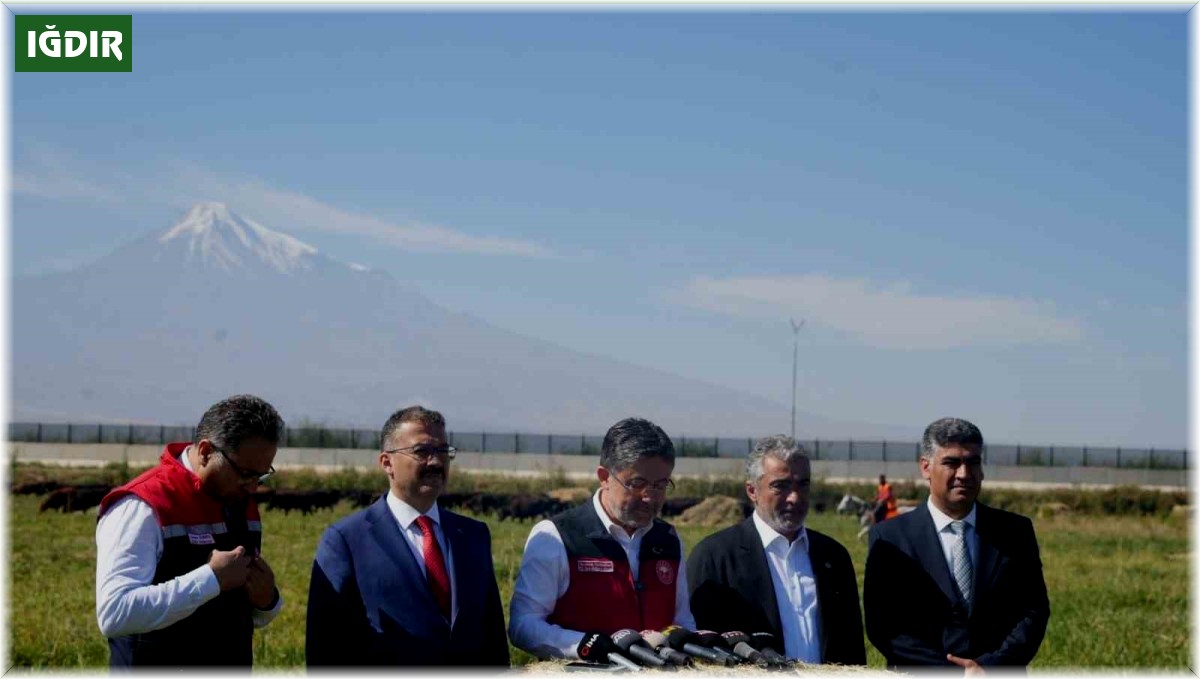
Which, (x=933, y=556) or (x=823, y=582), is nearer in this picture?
(x=823, y=582)

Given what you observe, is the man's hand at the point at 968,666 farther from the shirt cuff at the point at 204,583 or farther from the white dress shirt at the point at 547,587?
the shirt cuff at the point at 204,583

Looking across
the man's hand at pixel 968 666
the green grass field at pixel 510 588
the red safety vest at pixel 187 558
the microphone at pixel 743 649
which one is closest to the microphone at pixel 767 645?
the microphone at pixel 743 649

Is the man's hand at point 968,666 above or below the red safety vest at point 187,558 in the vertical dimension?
below

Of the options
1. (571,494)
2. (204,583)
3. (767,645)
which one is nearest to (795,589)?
(767,645)

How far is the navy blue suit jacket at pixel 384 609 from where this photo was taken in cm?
524

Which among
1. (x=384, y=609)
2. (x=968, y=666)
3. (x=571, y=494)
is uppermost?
(x=384, y=609)

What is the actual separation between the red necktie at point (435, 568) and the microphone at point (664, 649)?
75 cm

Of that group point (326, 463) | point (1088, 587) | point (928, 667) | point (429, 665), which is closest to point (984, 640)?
point (928, 667)

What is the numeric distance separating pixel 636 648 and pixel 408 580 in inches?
35.5

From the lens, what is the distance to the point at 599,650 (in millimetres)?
4961

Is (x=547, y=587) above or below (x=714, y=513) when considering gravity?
above

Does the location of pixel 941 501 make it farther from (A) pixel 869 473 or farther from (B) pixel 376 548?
(A) pixel 869 473

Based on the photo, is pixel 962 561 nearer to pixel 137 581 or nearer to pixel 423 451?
pixel 423 451

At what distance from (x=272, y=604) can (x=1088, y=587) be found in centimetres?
1530
